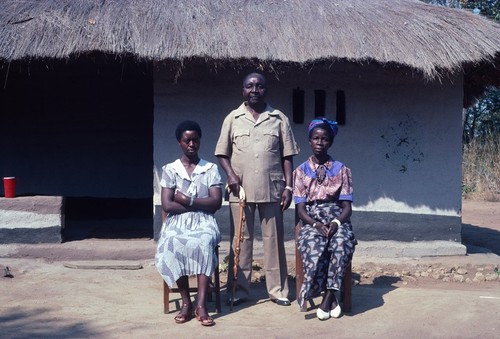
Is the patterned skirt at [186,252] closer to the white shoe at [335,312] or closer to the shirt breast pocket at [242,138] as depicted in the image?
the shirt breast pocket at [242,138]

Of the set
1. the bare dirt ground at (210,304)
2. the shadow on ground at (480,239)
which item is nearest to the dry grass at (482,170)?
the shadow on ground at (480,239)

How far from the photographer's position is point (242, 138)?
472cm

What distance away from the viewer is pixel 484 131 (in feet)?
51.3

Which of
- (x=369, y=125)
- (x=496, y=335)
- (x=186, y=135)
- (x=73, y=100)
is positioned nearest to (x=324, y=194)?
(x=186, y=135)

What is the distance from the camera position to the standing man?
4.68 m

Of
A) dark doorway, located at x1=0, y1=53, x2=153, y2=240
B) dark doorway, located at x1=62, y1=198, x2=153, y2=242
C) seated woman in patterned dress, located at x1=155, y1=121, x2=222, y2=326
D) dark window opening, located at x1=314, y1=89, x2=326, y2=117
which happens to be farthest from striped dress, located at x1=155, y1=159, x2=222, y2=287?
dark doorway, located at x1=0, y1=53, x2=153, y2=240

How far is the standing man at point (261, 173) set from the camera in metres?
4.68

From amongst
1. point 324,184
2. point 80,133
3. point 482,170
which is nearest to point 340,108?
point 324,184

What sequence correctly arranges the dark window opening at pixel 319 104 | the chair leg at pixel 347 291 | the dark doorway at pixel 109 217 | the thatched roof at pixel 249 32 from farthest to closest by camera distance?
the dark doorway at pixel 109 217 → the dark window opening at pixel 319 104 → the thatched roof at pixel 249 32 → the chair leg at pixel 347 291

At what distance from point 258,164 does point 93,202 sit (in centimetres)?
445

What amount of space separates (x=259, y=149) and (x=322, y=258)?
0.89m

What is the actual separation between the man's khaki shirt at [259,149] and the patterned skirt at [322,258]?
418 millimetres

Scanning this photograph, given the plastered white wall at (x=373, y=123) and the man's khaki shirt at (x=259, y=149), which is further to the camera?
the plastered white wall at (x=373, y=123)

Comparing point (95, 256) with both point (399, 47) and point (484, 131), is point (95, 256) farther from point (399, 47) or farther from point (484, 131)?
point (484, 131)
